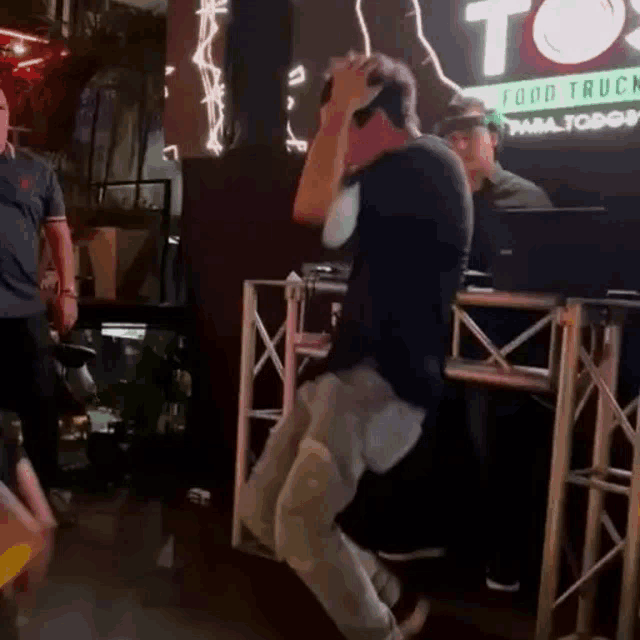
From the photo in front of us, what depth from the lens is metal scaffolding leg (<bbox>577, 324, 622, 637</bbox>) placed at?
2.73m

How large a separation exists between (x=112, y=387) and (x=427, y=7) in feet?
8.44

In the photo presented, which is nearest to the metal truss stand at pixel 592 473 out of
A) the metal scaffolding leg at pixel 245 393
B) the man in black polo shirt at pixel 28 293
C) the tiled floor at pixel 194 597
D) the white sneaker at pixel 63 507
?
the tiled floor at pixel 194 597

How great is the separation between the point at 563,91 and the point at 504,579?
1697mm

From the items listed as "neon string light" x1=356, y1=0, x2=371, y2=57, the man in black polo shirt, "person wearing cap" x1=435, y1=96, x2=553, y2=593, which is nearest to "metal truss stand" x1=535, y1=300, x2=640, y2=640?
"person wearing cap" x1=435, y1=96, x2=553, y2=593

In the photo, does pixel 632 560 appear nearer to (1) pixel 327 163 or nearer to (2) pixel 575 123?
(1) pixel 327 163

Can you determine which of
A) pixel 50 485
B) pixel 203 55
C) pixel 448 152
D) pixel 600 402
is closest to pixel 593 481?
pixel 600 402

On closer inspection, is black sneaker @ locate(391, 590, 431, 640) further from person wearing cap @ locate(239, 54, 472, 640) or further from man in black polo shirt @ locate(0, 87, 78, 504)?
man in black polo shirt @ locate(0, 87, 78, 504)

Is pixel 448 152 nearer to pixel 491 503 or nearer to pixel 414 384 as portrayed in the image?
pixel 414 384

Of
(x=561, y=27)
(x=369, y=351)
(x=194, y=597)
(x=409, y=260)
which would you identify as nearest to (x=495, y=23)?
(x=561, y=27)

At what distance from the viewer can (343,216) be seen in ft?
9.22

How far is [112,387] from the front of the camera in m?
5.13

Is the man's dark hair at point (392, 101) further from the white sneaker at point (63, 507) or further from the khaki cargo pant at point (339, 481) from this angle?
the white sneaker at point (63, 507)

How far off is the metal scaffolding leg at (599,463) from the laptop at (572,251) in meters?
0.16

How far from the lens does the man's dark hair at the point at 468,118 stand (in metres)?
3.42
